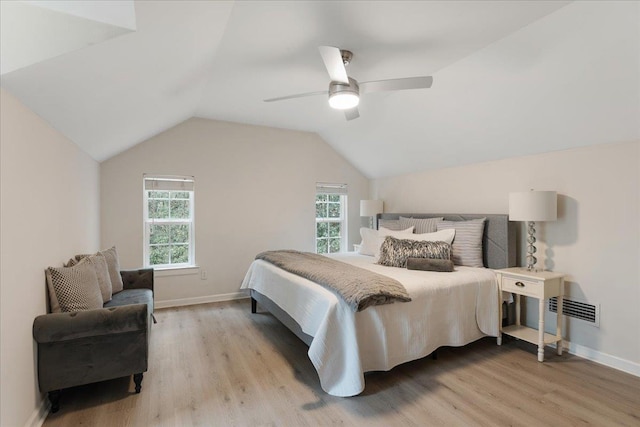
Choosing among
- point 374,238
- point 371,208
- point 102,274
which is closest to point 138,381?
point 102,274

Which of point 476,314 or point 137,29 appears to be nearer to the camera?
point 137,29

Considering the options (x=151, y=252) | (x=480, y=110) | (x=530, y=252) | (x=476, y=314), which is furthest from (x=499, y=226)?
(x=151, y=252)

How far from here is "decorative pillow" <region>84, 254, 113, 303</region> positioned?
2.69 m

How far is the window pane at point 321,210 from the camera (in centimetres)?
535

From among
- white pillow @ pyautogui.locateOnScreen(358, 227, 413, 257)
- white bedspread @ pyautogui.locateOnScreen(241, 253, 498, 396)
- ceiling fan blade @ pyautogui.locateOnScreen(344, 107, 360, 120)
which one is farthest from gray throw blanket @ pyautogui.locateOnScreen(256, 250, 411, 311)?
ceiling fan blade @ pyautogui.locateOnScreen(344, 107, 360, 120)

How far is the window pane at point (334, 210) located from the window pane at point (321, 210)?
0.11 metres

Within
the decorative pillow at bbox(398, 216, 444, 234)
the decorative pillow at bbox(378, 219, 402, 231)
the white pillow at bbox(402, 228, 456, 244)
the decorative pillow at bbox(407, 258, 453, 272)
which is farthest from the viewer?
the decorative pillow at bbox(378, 219, 402, 231)

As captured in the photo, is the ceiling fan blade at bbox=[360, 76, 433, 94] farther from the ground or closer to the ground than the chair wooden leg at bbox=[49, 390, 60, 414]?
farther from the ground

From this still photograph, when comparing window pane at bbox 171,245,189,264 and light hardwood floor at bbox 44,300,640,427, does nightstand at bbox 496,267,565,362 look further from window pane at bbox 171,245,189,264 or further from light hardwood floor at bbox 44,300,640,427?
window pane at bbox 171,245,189,264

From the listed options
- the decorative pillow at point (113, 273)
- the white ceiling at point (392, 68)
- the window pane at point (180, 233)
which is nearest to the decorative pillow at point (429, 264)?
the white ceiling at point (392, 68)

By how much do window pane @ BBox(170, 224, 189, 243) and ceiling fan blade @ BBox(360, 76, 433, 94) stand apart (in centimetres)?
315

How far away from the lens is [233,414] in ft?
6.66

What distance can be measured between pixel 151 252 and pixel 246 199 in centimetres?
145

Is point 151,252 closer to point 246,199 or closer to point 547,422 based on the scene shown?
point 246,199
